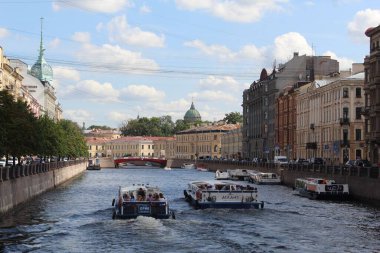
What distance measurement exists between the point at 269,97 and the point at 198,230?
11530cm

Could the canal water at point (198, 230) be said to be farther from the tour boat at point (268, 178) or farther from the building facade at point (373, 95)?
the tour boat at point (268, 178)

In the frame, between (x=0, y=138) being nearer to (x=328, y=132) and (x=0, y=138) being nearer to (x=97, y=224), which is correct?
(x=97, y=224)

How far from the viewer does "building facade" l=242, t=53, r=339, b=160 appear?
14212 centimetres

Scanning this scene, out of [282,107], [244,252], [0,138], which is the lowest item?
[244,252]

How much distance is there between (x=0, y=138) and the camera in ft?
180

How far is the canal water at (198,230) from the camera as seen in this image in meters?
36.7

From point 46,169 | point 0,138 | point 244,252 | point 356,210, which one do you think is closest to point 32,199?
point 0,138

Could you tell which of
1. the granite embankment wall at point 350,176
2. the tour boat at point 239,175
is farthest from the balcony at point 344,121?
the tour boat at point 239,175

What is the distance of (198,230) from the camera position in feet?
139

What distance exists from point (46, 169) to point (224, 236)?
43.5 m

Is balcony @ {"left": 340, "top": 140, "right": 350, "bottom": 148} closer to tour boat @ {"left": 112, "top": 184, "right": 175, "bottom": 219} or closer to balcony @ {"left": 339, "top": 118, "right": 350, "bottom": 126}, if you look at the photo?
balcony @ {"left": 339, "top": 118, "right": 350, "bottom": 126}

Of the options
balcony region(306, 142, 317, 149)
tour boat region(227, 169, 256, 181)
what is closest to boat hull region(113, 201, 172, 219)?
tour boat region(227, 169, 256, 181)

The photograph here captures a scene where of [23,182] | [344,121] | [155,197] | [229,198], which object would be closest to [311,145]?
[344,121]

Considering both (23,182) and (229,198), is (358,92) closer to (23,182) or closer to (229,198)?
(229,198)
